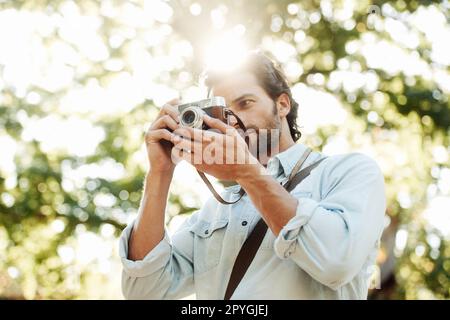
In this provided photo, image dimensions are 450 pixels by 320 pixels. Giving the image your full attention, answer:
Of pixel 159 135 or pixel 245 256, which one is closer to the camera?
pixel 245 256

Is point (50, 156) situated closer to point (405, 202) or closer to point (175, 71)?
point (175, 71)

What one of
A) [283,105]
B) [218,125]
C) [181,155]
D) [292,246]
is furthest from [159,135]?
[283,105]

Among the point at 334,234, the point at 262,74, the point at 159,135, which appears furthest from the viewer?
the point at 262,74

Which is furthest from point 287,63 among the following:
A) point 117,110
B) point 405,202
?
point 405,202

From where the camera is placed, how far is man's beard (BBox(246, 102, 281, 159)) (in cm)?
234

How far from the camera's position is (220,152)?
177 cm

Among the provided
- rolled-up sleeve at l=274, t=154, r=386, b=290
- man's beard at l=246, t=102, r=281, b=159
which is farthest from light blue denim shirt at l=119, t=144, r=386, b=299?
man's beard at l=246, t=102, r=281, b=159

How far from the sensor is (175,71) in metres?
7.68

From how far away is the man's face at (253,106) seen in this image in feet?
7.85

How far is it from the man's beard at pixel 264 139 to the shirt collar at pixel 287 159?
12 centimetres

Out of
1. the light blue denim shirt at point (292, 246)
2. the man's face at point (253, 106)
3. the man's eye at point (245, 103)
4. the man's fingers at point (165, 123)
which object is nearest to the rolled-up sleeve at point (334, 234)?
the light blue denim shirt at point (292, 246)

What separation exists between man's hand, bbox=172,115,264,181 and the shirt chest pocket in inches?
12.7

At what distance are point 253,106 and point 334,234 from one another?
3.04 ft

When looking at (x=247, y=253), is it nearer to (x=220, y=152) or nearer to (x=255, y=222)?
(x=255, y=222)
